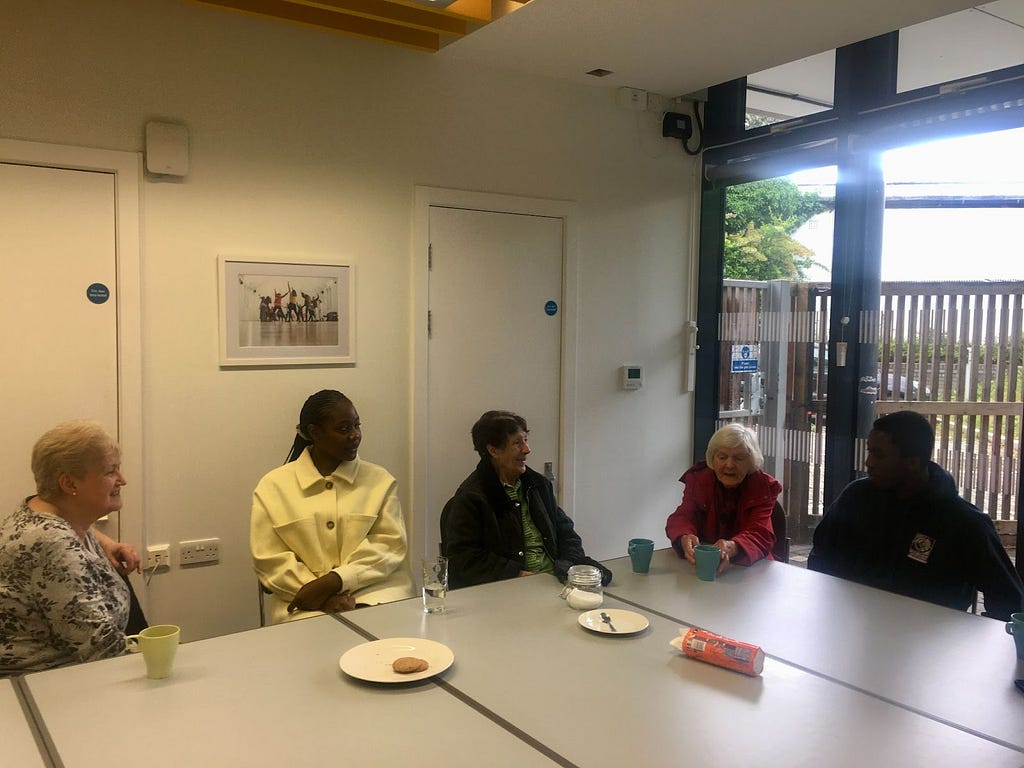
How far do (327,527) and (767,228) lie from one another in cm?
304

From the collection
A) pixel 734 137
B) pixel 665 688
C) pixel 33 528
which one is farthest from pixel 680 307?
pixel 33 528

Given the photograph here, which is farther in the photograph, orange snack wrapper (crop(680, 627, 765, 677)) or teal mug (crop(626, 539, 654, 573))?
teal mug (crop(626, 539, 654, 573))

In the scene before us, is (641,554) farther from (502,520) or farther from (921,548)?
(921,548)

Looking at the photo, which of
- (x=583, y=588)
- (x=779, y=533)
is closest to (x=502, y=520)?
(x=583, y=588)

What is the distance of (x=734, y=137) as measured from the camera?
466cm

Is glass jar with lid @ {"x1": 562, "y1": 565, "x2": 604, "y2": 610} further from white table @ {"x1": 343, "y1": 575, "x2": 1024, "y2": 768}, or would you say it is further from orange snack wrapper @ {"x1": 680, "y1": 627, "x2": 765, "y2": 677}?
orange snack wrapper @ {"x1": 680, "y1": 627, "x2": 765, "y2": 677}

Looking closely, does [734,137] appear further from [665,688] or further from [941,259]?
[665,688]

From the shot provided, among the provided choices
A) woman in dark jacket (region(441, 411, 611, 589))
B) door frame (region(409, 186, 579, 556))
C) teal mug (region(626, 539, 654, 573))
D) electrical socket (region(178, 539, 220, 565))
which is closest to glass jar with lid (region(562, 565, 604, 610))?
teal mug (region(626, 539, 654, 573))

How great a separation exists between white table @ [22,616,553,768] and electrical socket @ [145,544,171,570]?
1.42 m

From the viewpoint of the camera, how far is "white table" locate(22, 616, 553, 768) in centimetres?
153

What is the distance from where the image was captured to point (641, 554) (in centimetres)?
269

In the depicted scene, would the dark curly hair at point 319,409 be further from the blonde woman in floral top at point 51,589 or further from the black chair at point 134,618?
the blonde woman in floral top at point 51,589

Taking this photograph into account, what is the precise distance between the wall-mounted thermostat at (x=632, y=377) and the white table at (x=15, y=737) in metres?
3.38

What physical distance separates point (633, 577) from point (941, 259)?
2.21m
